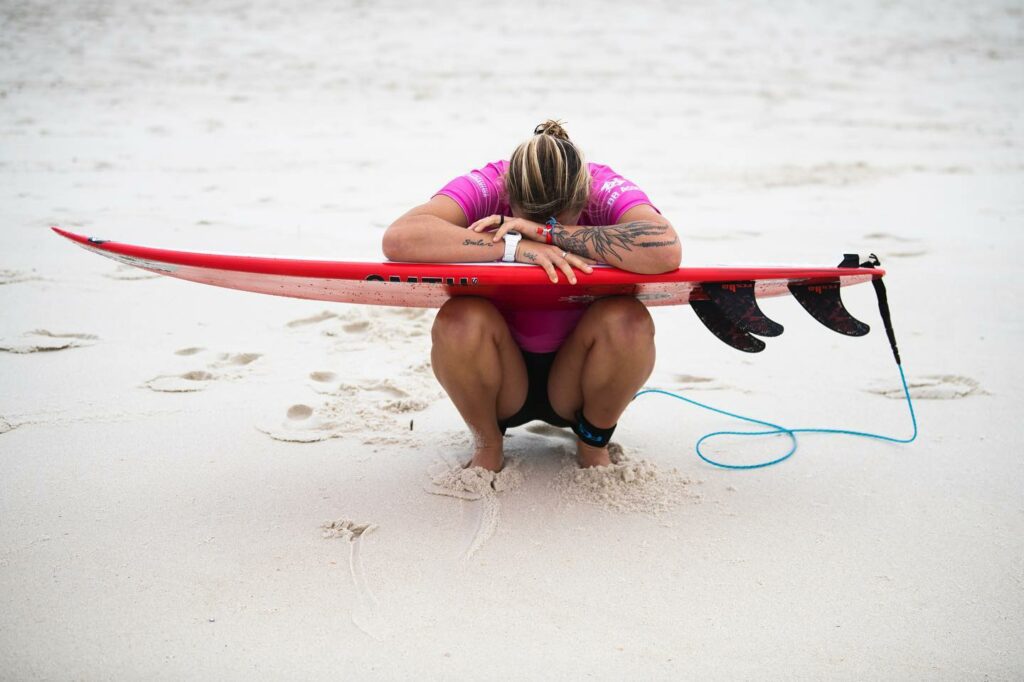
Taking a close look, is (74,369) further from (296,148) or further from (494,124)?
(494,124)

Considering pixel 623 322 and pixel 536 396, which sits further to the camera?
pixel 536 396

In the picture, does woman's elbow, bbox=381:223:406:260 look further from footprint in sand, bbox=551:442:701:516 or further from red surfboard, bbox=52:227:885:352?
footprint in sand, bbox=551:442:701:516

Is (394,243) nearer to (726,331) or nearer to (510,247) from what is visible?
(510,247)

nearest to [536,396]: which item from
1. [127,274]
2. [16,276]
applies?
[127,274]

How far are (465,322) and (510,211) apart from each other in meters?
0.35

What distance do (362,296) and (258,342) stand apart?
983mm

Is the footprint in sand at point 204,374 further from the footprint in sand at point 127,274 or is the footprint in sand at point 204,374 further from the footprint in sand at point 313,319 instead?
the footprint in sand at point 127,274

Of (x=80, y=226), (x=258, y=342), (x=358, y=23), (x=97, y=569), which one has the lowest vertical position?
(x=97, y=569)

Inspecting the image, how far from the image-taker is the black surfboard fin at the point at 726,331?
1.95m

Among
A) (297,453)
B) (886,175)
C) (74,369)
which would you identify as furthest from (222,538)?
(886,175)

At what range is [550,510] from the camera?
1.95 metres

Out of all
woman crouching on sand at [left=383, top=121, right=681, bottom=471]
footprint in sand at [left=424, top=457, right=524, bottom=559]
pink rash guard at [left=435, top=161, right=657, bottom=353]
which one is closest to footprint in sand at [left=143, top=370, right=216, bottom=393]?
footprint in sand at [left=424, top=457, right=524, bottom=559]

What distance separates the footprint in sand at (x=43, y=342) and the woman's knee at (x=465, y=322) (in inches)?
62.7

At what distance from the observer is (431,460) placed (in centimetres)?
218
